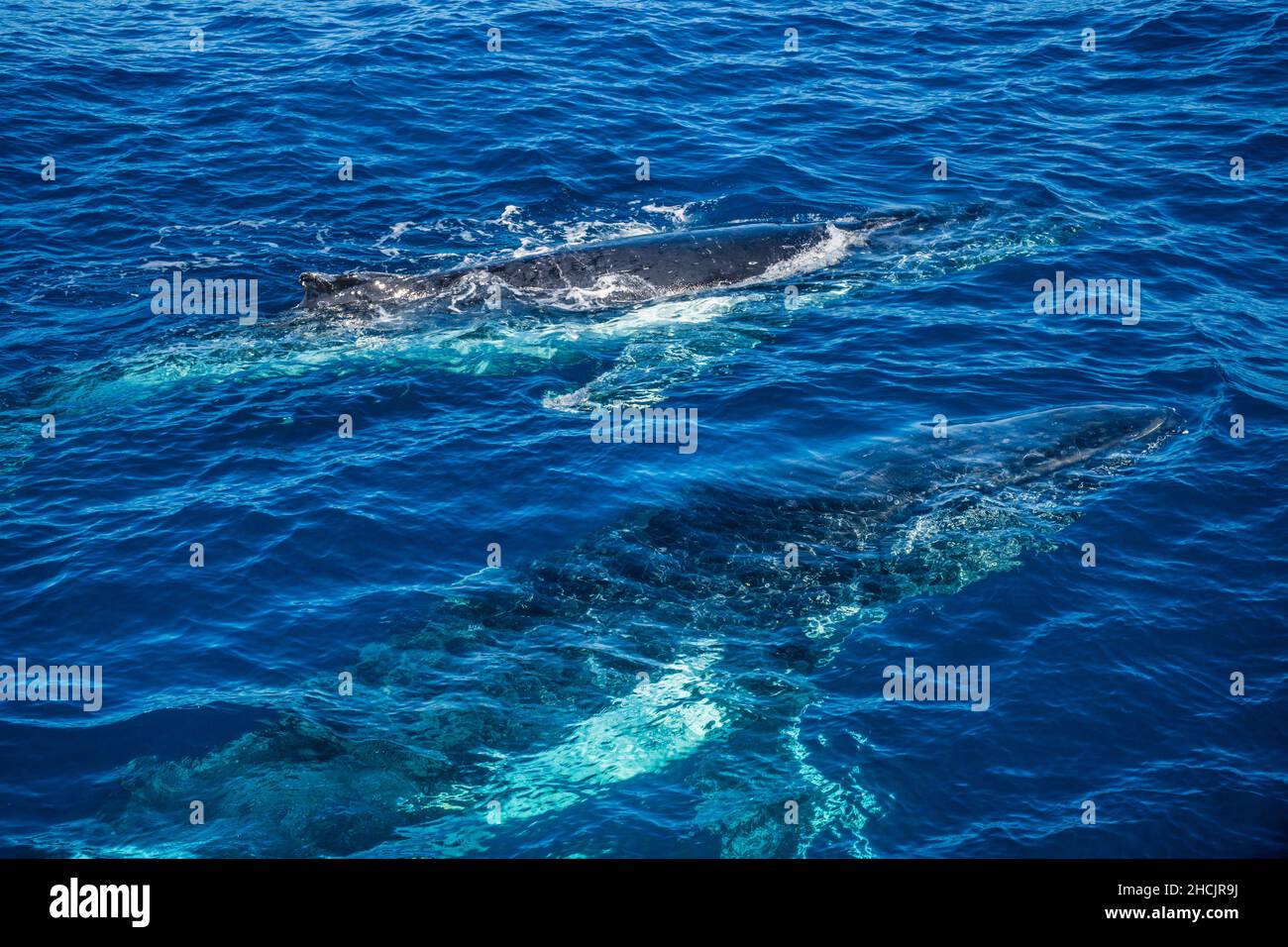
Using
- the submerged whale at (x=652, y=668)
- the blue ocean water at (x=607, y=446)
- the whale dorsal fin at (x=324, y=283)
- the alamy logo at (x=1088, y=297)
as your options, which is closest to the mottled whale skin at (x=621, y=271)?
the whale dorsal fin at (x=324, y=283)

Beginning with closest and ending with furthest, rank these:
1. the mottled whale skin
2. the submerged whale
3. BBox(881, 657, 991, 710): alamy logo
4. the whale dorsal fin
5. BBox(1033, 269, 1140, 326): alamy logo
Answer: the submerged whale < BBox(881, 657, 991, 710): alamy logo < the whale dorsal fin < the mottled whale skin < BBox(1033, 269, 1140, 326): alamy logo

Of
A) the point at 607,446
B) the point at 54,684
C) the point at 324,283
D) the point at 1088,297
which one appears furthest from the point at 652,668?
the point at 1088,297

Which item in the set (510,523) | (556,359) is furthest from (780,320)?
(510,523)

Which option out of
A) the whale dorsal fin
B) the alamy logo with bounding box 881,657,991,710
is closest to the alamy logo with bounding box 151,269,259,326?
the whale dorsal fin
